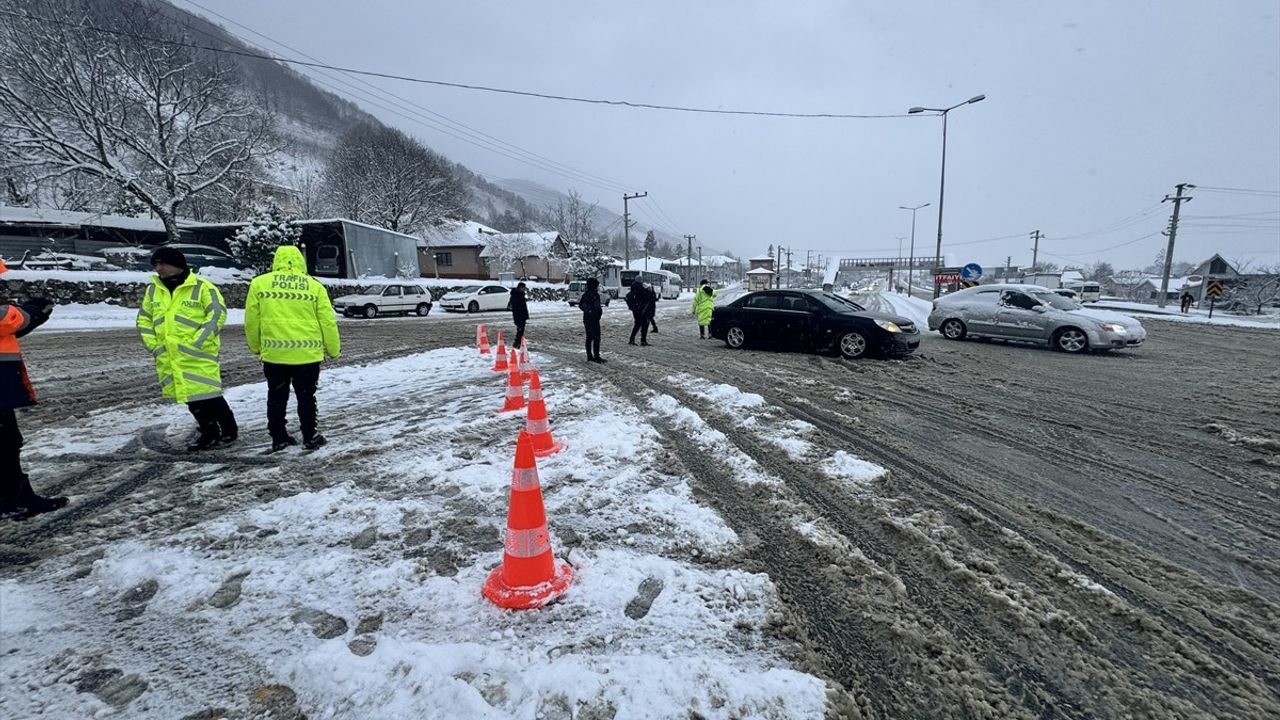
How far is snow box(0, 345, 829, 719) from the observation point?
1.85 meters

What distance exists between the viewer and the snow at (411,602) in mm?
1853

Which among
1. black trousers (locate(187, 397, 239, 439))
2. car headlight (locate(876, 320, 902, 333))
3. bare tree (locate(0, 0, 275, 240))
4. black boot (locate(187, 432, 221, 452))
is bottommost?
black boot (locate(187, 432, 221, 452))

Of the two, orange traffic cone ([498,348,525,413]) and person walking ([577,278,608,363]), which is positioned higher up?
person walking ([577,278,608,363])

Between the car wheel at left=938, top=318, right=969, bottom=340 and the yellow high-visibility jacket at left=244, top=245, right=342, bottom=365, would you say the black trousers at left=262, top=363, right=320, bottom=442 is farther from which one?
the car wheel at left=938, top=318, right=969, bottom=340

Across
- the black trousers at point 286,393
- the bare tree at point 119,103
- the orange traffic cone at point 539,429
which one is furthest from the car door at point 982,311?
the bare tree at point 119,103

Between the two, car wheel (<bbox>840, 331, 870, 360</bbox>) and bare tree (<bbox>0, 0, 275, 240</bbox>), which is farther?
bare tree (<bbox>0, 0, 275, 240</bbox>)

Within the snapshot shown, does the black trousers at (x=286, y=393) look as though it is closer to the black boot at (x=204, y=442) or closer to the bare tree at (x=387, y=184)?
the black boot at (x=204, y=442)

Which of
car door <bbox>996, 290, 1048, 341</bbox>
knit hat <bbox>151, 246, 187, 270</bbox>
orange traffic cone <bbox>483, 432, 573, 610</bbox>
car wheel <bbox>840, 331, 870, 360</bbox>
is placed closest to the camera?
orange traffic cone <bbox>483, 432, 573, 610</bbox>

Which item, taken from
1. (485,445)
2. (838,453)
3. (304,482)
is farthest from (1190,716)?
(304,482)

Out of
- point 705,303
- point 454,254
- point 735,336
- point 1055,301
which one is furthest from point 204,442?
point 454,254

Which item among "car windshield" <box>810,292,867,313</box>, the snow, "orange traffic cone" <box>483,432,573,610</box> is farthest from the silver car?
"orange traffic cone" <box>483,432,573,610</box>

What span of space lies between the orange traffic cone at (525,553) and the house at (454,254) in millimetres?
56155

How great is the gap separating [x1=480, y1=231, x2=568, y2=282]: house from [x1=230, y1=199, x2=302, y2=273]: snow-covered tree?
27.5 meters

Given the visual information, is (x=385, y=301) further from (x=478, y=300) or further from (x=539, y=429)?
(x=539, y=429)
